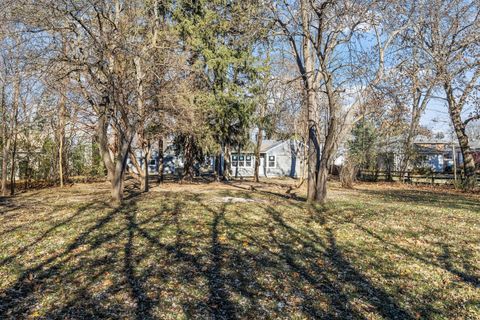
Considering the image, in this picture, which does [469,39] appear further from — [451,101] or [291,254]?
[291,254]

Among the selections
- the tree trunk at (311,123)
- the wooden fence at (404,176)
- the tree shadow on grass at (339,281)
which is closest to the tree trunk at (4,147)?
the tree trunk at (311,123)

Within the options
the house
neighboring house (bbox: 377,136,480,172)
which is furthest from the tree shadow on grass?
the house

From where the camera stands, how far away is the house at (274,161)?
123 feet

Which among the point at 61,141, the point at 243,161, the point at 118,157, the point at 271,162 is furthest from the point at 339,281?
the point at 271,162

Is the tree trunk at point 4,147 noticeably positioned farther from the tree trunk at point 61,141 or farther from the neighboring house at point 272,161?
the neighboring house at point 272,161

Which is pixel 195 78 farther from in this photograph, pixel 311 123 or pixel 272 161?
pixel 272 161

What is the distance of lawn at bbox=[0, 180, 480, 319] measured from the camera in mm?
4762

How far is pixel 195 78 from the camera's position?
23.4 metres

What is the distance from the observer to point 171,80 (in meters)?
17.9

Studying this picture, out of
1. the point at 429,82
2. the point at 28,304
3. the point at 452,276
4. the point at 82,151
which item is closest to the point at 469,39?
the point at 429,82

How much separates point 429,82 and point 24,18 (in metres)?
16.3

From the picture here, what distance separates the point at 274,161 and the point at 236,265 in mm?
32202

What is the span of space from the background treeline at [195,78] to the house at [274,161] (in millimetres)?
4744

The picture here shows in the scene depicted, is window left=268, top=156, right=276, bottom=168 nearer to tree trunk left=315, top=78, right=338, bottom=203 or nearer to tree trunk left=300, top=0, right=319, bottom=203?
tree trunk left=300, top=0, right=319, bottom=203
